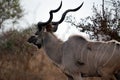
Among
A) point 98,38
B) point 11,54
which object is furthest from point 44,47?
point 11,54

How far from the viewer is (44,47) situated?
341 inches

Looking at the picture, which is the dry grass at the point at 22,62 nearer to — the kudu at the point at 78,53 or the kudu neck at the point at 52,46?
the kudu neck at the point at 52,46

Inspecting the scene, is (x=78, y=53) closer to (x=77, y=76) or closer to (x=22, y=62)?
(x=77, y=76)

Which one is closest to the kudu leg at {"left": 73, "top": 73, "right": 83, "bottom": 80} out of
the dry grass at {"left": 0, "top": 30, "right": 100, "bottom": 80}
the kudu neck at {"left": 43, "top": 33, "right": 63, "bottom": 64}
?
the kudu neck at {"left": 43, "top": 33, "right": 63, "bottom": 64}

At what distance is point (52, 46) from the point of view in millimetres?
8562

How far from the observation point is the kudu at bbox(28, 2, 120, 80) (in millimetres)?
7414

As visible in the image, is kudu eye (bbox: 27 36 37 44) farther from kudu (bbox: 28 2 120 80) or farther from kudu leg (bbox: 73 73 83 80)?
kudu leg (bbox: 73 73 83 80)

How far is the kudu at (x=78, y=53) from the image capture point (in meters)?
7.41

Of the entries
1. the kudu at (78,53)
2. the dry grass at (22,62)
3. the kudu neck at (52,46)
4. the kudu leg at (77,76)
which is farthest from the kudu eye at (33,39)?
the kudu leg at (77,76)

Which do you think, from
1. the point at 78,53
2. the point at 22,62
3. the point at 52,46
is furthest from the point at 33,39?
the point at 22,62

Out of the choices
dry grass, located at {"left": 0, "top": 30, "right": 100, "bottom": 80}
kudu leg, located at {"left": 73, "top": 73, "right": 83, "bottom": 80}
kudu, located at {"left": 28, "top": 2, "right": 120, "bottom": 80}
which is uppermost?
kudu, located at {"left": 28, "top": 2, "right": 120, "bottom": 80}

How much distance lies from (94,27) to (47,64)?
1.58 m

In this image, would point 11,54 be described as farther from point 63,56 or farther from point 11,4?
point 11,4

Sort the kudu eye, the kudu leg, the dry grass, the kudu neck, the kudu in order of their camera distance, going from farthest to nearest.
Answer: the dry grass, the kudu eye, the kudu neck, the kudu leg, the kudu
